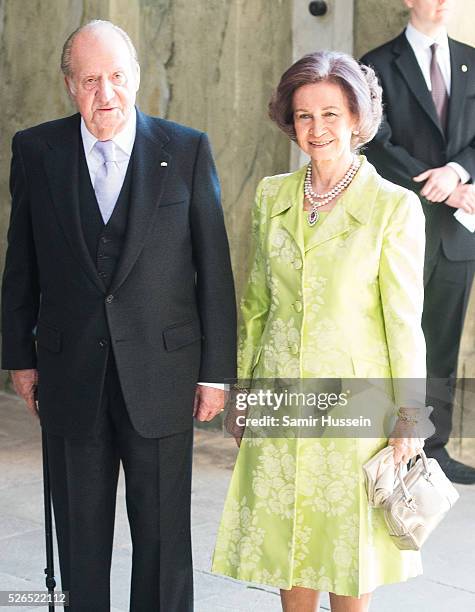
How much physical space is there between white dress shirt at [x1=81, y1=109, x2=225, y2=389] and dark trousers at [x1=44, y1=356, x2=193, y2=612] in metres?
0.53

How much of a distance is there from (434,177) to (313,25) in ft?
4.10

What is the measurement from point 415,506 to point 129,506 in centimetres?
83

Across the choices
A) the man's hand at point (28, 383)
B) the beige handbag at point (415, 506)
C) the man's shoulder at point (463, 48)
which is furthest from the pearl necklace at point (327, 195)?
the man's shoulder at point (463, 48)

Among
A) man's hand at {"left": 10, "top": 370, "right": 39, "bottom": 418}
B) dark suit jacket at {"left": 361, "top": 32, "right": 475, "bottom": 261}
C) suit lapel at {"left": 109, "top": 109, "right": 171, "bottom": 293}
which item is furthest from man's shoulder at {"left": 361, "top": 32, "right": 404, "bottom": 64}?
man's hand at {"left": 10, "top": 370, "right": 39, "bottom": 418}

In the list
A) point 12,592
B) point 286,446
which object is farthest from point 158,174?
point 12,592

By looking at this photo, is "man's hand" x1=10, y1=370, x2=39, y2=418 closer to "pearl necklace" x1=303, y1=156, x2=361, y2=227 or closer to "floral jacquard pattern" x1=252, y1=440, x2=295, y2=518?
"floral jacquard pattern" x1=252, y1=440, x2=295, y2=518

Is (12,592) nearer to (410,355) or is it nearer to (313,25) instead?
(410,355)

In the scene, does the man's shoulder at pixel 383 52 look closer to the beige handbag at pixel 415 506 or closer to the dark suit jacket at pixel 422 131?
the dark suit jacket at pixel 422 131

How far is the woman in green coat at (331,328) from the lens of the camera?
10.9 feet

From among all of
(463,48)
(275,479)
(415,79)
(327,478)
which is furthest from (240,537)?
(463,48)

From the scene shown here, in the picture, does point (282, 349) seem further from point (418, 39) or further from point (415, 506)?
point (418, 39)

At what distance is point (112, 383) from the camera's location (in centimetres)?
348

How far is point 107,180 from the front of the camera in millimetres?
3479

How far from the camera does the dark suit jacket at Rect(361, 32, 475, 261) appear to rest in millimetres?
5625
